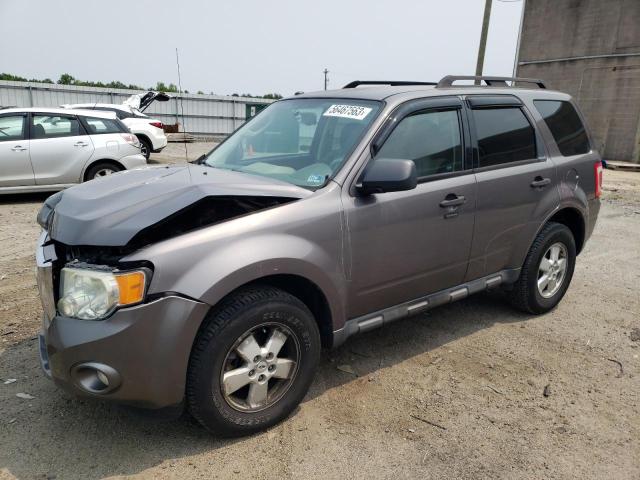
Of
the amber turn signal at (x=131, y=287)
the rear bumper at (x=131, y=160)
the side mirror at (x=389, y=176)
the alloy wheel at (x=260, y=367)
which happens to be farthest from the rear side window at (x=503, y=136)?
the rear bumper at (x=131, y=160)

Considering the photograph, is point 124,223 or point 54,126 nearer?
point 124,223

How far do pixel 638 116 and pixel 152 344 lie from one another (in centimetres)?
2102

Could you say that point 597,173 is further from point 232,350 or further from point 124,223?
point 124,223

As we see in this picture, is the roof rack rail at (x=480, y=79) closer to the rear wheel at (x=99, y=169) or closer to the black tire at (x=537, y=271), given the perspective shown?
the black tire at (x=537, y=271)

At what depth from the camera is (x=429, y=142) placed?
343cm

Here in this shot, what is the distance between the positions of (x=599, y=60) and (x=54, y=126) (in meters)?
19.0

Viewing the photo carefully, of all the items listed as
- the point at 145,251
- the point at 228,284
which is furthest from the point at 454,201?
the point at 145,251

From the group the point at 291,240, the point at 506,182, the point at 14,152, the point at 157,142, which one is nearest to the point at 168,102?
the point at 157,142

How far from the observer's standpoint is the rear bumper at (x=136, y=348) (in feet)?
7.44

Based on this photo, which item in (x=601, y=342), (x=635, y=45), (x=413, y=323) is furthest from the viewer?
(x=635, y=45)

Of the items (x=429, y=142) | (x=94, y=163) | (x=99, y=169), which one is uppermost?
(x=429, y=142)

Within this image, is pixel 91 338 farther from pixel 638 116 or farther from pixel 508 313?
pixel 638 116

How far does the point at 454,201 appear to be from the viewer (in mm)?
3422

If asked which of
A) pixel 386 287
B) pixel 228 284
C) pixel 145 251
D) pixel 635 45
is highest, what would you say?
pixel 635 45
